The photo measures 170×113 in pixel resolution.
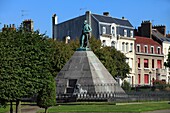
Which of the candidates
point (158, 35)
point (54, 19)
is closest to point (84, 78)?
point (54, 19)

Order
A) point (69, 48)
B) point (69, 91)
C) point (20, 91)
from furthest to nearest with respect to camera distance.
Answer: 1. point (69, 48)
2. point (69, 91)
3. point (20, 91)

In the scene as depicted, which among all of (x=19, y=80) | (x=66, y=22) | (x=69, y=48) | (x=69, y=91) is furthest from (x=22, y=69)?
(x=66, y=22)

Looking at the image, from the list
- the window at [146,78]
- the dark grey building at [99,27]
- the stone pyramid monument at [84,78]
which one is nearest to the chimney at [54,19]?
the dark grey building at [99,27]

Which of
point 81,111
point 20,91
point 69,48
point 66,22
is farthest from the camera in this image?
point 66,22

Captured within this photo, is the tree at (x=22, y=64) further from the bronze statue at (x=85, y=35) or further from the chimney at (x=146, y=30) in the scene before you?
the chimney at (x=146, y=30)

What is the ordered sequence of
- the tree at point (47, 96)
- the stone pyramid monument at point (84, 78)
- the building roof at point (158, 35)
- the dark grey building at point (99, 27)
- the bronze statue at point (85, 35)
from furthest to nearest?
the building roof at point (158, 35) → the dark grey building at point (99, 27) → the bronze statue at point (85, 35) → the stone pyramid monument at point (84, 78) → the tree at point (47, 96)

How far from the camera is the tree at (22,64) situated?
1050 inches

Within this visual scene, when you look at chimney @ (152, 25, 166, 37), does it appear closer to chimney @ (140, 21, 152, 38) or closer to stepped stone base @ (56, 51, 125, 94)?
chimney @ (140, 21, 152, 38)

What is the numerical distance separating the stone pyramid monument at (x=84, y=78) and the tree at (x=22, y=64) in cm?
1577

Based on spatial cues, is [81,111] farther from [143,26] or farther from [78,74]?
[143,26]

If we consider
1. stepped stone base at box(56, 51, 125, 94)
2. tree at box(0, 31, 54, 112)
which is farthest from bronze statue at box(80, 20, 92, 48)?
tree at box(0, 31, 54, 112)

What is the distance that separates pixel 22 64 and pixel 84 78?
1858 centimetres

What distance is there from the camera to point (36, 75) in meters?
27.8

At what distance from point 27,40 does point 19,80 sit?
105 inches
